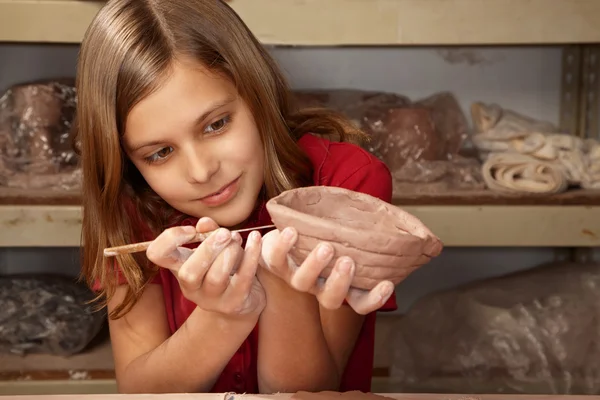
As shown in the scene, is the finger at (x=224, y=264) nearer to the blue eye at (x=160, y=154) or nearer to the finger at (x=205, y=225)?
the finger at (x=205, y=225)

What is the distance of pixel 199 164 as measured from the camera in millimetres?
891

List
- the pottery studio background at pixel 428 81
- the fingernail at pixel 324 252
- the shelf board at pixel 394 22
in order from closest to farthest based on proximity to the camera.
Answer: the fingernail at pixel 324 252
the shelf board at pixel 394 22
the pottery studio background at pixel 428 81

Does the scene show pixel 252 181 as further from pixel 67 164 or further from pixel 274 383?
pixel 67 164

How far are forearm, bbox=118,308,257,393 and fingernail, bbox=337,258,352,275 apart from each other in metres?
0.22

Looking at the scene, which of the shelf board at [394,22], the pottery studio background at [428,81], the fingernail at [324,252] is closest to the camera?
the fingernail at [324,252]

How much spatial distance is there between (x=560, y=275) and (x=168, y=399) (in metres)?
1.29

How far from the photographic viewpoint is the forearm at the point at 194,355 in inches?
35.0

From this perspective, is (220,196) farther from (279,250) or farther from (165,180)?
(279,250)

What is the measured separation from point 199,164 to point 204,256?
0.60ft

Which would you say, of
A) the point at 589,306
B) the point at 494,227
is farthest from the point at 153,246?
the point at 589,306

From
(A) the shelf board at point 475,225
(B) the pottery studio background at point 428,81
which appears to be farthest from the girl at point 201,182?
(B) the pottery studio background at point 428,81

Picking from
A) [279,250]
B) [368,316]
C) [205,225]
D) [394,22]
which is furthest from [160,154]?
[394,22]

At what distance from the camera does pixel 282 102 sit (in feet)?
3.55

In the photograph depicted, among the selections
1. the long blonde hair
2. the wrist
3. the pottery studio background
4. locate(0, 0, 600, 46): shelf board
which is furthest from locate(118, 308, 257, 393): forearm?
the pottery studio background
